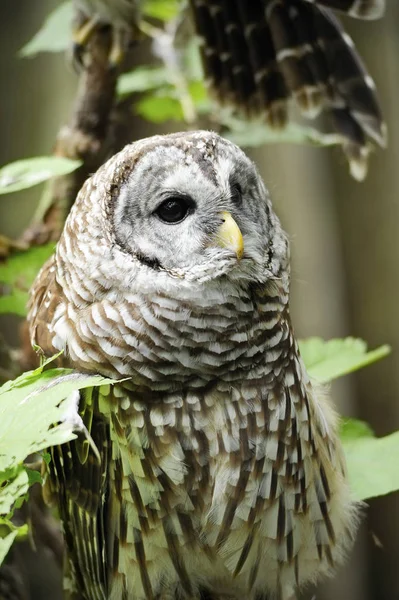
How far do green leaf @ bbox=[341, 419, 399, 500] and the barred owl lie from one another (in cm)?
56

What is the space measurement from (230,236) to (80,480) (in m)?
0.36

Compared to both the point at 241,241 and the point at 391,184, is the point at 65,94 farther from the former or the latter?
the point at 241,241

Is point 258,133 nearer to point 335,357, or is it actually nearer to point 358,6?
point 358,6

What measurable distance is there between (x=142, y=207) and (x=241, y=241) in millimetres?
117

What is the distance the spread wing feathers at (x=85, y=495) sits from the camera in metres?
0.92

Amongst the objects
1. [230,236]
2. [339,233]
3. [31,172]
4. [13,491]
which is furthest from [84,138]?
[339,233]

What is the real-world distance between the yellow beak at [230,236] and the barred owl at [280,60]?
60 centimetres

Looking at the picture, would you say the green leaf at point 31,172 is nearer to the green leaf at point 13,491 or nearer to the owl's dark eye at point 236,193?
the owl's dark eye at point 236,193

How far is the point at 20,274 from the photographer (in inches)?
48.0

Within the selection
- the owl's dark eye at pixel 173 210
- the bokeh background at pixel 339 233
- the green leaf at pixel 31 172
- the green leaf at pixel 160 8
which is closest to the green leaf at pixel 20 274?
the green leaf at pixel 31 172

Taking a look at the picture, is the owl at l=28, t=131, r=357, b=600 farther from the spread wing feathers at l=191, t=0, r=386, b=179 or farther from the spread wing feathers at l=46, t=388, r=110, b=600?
the spread wing feathers at l=191, t=0, r=386, b=179

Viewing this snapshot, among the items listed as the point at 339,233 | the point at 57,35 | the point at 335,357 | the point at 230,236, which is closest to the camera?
the point at 230,236

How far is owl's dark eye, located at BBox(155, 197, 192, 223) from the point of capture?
2.84ft

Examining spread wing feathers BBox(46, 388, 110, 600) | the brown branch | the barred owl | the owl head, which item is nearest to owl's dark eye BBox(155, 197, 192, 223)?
the owl head
